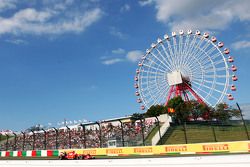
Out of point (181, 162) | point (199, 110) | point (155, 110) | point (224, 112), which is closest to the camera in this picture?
point (181, 162)

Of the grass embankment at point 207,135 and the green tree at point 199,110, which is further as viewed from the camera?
the green tree at point 199,110

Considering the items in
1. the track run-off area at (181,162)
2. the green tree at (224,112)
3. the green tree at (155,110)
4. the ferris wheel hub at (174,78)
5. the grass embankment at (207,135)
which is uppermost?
the ferris wheel hub at (174,78)

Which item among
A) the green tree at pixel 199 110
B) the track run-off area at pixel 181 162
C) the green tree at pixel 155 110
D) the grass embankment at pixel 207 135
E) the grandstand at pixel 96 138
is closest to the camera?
the track run-off area at pixel 181 162

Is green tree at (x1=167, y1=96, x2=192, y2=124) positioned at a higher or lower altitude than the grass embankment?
higher

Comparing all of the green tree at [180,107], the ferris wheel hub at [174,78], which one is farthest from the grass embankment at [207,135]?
the ferris wheel hub at [174,78]

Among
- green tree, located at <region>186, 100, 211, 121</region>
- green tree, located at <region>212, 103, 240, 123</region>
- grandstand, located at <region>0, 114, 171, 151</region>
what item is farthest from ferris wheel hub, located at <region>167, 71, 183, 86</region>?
grandstand, located at <region>0, 114, 171, 151</region>

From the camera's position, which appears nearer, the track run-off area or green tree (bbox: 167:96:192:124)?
the track run-off area

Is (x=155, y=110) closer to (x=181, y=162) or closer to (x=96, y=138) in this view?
(x=96, y=138)

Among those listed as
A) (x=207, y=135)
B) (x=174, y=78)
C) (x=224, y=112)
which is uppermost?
(x=174, y=78)

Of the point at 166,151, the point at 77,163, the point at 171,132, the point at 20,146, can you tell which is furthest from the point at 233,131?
the point at 20,146

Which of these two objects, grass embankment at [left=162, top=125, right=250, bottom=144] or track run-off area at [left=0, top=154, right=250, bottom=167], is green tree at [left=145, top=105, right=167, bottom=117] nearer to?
grass embankment at [left=162, top=125, right=250, bottom=144]

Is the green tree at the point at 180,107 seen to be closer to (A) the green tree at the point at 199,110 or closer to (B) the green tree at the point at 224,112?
(A) the green tree at the point at 199,110

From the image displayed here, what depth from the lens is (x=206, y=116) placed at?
194 ft

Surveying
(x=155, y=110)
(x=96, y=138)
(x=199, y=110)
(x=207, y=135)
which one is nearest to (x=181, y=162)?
(x=207, y=135)
